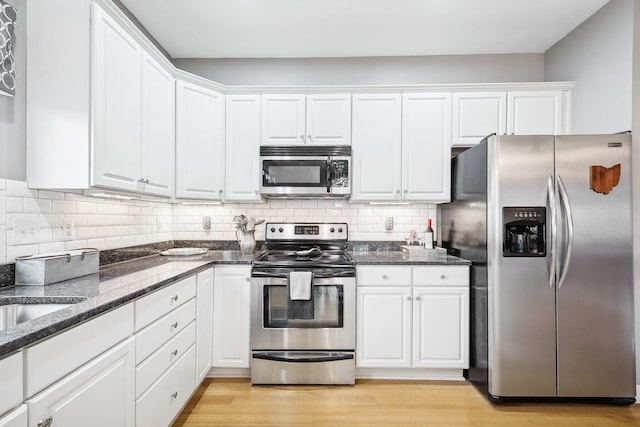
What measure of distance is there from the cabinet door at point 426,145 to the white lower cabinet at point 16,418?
268 cm

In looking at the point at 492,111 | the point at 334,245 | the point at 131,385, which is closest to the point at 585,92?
the point at 492,111

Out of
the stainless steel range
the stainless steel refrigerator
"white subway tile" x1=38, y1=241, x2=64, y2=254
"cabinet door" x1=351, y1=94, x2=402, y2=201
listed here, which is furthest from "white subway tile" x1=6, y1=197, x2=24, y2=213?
the stainless steel refrigerator

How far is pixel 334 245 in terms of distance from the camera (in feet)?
10.5

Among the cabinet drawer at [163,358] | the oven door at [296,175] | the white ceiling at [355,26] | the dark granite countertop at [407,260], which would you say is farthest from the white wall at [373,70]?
the cabinet drawer at [163,358]

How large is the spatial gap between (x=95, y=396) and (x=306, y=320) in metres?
1.48

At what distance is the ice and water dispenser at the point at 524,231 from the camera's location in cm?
226

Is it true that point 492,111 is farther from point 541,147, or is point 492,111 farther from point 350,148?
point 350,148

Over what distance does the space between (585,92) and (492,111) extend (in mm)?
676

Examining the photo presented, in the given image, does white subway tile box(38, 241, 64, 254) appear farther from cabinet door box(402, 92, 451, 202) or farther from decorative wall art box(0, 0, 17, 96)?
cabinet door box(402, 92, 451, 202)

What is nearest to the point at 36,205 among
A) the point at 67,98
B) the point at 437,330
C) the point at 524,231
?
the point at 67,98

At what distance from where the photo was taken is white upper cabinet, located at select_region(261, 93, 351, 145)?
117 inches

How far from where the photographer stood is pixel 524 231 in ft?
7.50

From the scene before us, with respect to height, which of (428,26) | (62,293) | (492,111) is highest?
(428,26)

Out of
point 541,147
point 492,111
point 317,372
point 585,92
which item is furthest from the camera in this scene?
point 492,111
